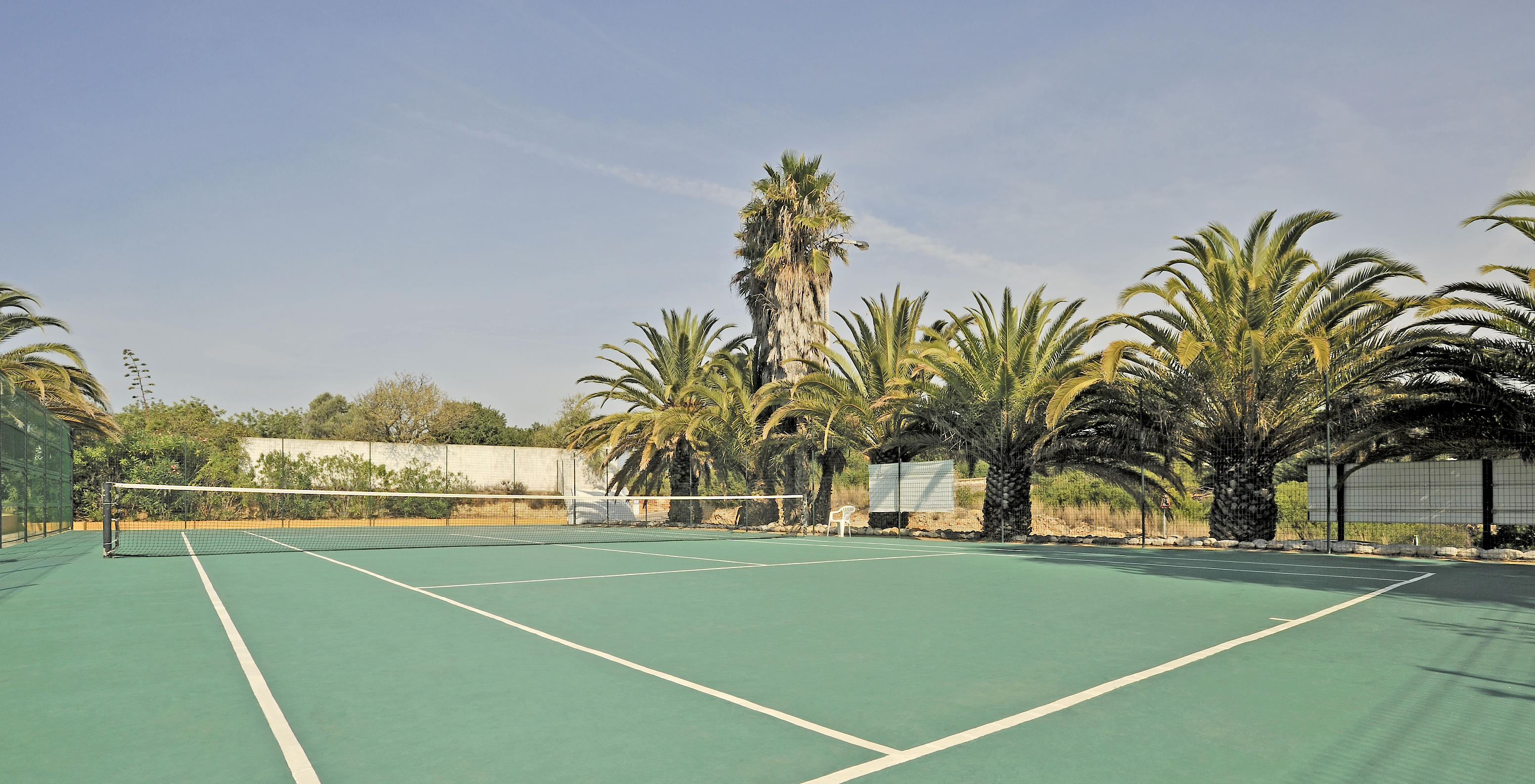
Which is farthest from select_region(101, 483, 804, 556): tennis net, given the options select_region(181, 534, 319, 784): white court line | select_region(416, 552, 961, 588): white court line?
→ select_region(181, 534, 319, 784): white court line

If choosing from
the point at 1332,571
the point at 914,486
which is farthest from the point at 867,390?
the point at 1332,571

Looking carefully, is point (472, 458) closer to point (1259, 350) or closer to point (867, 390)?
point (867, 390)

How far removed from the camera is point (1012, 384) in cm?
2075

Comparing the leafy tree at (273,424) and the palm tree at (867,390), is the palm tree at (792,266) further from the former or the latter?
the leafy tree at (273,424)

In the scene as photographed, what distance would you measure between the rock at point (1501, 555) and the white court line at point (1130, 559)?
11.9 ft

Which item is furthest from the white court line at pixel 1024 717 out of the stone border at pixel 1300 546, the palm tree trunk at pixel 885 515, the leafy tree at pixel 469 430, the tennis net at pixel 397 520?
the leafy tree at pixel 469 430

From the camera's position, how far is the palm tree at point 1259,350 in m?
16.6

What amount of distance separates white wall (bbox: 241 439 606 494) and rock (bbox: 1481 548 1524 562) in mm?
26426

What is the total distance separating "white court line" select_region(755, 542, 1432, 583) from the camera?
11.9m

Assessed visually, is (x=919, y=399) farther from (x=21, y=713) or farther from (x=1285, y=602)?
(x=21, y=713)

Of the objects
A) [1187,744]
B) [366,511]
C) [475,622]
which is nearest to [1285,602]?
[1187,744]

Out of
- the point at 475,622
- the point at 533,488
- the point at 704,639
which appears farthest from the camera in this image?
the point at 533,488

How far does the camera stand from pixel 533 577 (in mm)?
11508

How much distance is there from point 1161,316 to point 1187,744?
1582cm
